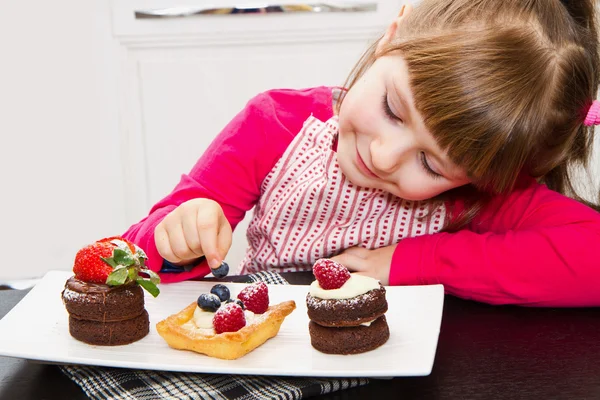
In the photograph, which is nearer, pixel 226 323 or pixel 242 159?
pixel 226 323

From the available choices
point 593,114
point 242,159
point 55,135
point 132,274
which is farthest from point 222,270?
point 55,135

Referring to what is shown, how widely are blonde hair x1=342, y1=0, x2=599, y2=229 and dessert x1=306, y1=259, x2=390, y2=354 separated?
0.31 metres

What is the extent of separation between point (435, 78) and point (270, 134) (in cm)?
48

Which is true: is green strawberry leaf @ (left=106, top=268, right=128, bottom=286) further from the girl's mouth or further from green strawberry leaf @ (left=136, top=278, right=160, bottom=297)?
the girl's mouth

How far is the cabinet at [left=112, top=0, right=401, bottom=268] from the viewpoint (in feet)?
9.00

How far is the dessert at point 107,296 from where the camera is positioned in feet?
3.43

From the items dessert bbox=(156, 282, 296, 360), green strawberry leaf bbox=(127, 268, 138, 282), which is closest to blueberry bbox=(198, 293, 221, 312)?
dessert bbox=(156, 282, 296, 360)

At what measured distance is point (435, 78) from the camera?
1199 mm

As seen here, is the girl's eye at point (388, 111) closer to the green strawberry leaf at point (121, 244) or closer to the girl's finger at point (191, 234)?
the girl's finger at point (191, 234)

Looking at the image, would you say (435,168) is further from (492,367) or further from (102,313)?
(102,313)

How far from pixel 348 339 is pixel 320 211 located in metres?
0.59

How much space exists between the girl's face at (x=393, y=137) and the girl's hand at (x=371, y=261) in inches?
5.2

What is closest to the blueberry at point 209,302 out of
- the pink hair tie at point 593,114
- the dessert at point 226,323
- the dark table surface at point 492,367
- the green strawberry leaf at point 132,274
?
the dessert at point 226,323

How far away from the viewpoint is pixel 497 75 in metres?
1.20
